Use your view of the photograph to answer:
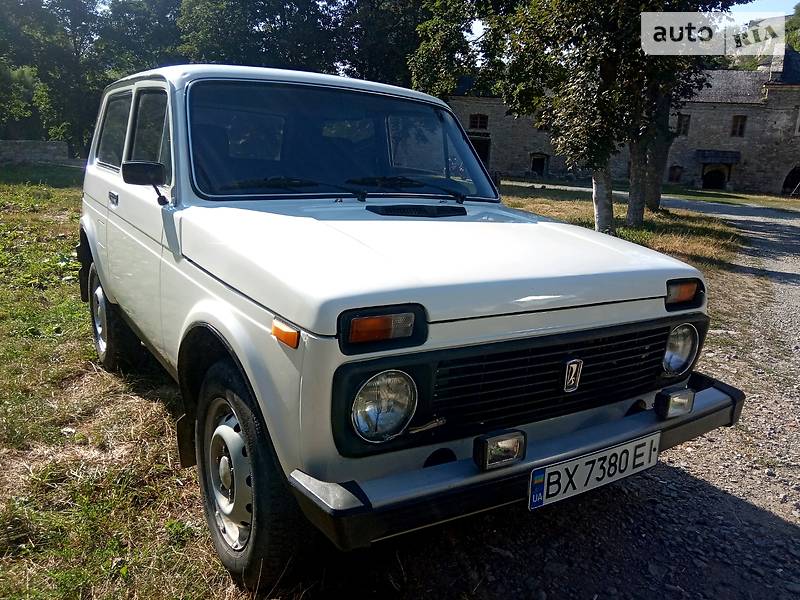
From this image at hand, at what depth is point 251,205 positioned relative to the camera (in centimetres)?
279

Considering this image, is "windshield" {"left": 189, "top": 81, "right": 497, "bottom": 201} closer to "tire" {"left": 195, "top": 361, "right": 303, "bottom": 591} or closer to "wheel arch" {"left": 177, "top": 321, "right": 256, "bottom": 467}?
"wheel arch" {"left": 177, "top": 321, "right": 256, "bottom": 467}

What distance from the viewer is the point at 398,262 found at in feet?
6.96

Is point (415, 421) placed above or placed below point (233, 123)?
below

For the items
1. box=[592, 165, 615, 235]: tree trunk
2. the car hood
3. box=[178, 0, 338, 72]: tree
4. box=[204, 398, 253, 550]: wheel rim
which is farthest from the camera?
box=[178, 0, 338, 72]: tree

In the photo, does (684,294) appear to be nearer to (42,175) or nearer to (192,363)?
(192,363)

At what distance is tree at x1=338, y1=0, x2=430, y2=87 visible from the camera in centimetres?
3175

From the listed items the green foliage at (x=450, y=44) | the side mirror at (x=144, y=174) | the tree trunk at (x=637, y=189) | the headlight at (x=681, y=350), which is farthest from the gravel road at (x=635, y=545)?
the green foliage at (x=450, y=44)

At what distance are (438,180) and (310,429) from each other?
2042 mm

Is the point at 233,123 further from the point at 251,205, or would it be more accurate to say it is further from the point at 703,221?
the point at 703,221

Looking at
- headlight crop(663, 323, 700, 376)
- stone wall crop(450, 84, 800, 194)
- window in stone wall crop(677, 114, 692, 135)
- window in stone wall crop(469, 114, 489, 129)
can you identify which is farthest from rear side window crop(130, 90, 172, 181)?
window in stone wall crop(677, 114, 692, 135)

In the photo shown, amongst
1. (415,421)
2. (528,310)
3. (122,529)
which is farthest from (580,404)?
(122,529)

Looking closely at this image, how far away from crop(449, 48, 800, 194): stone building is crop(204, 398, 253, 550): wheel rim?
40.9 m

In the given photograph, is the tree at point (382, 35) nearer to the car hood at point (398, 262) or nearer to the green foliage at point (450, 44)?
the green foliage at point (450, 44)

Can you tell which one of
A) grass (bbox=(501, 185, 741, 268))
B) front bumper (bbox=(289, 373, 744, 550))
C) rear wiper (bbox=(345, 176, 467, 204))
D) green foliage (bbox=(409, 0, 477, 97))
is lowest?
grass (bbox=(501, 185, 741, 268))
